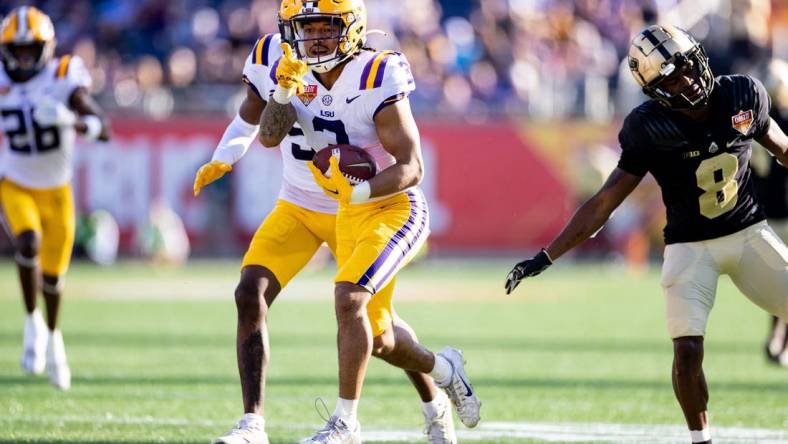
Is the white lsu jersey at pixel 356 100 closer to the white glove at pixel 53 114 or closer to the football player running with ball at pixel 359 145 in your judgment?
the football player running with ball at pixel 359 145

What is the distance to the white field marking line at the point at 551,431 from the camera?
19.7 feet

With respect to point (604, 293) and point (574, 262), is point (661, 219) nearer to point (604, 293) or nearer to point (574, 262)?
point (574, 262)

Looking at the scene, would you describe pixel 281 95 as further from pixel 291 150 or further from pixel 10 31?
pixel 10 31

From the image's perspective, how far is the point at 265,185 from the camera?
18531 millimetres

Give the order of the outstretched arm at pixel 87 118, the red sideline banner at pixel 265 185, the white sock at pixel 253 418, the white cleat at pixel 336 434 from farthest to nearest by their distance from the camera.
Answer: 1. the red sideline banner at pixel 265 185
2. the outstretched arm at pixel 87 118
3. the white sock at pixel 253 418
4. the white cleat at pixel 336 434

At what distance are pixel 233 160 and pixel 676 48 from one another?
6.57 ft

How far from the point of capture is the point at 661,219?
18844mm

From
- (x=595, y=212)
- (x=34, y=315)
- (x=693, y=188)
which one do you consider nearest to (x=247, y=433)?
(x=595, y=212)

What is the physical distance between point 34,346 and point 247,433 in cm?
331

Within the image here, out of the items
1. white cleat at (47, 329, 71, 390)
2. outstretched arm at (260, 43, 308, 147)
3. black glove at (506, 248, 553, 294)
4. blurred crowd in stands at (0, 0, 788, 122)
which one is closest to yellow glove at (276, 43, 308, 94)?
outstretched arm at (260, 43, 308, 147)

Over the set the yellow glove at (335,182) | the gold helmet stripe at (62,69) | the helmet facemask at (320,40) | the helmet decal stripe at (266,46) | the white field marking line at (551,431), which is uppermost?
the helmet facemask at (320,40)

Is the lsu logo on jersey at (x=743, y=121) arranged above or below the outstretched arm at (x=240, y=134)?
above

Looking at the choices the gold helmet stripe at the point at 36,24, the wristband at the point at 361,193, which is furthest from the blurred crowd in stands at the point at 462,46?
the wristband at the point at 361,193

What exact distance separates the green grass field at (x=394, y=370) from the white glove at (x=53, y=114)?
162cm
